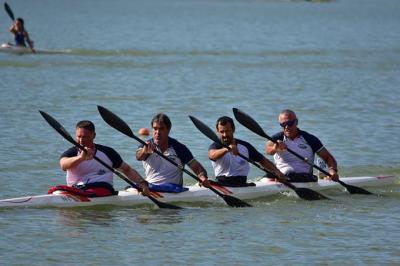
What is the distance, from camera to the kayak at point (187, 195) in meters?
17.1

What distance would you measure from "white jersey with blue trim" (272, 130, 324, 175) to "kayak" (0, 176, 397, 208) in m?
0.39

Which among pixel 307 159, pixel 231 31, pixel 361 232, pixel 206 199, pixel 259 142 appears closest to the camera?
pixel 361 232

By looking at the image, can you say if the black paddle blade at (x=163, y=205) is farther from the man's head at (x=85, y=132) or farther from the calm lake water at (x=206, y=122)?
the man's head at (x=85, y=132)

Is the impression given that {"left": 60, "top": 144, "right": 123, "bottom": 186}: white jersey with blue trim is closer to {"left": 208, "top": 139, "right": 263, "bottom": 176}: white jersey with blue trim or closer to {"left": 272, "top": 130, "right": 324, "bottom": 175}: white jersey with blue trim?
{"left": 208, "top": 139, "right": 263, "bottom": 176}: white jersey with blue trim

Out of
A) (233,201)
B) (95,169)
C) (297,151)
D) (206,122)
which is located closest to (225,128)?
(233,201)

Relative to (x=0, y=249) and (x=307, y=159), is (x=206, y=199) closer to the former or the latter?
(x=307, y=159)

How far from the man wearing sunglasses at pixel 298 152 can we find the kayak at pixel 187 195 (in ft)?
0.79

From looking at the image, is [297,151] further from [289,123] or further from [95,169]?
[95,169]

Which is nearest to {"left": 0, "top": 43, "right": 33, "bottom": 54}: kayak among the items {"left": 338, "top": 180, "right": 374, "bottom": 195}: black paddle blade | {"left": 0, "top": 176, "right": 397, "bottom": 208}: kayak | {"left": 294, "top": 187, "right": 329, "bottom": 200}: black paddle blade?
{"left": 0, "top": 176, "right": 397, "bottom": 208}: kayak

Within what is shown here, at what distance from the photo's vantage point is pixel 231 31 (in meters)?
86.1

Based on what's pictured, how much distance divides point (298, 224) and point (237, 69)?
1279 inches

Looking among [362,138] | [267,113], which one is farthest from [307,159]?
[267,113]

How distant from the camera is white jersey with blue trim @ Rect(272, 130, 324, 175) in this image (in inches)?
772

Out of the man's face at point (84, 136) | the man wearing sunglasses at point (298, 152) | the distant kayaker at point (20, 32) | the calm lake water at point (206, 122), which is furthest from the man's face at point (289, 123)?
the distant kayaker at point (20, 32)
